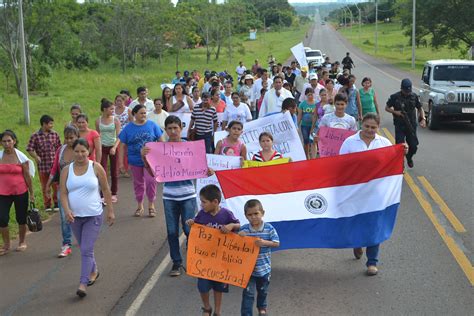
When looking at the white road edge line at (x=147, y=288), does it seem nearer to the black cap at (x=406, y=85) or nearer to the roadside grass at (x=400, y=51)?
Answer: the black cap at (x=406, y=85)

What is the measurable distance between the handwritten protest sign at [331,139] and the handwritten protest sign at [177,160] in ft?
9.43

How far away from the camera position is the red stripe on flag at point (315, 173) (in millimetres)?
6827

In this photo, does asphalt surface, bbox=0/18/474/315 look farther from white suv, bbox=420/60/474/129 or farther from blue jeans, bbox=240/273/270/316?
white suv, bbox=420/60/474/129

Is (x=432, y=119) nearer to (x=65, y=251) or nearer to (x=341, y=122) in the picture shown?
(x=341, y=122)

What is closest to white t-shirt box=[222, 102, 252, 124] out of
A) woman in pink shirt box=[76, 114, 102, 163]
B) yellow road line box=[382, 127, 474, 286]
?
yellow road line box=[382, 127, 474, 286]

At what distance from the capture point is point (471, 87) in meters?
17.5

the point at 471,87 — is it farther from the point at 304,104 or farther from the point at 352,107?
the point at 304,104

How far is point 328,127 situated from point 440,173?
134 inches

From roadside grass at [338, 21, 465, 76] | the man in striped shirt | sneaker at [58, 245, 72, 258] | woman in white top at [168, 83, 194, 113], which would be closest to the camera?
sneaker at [58, 245, 72, 258]

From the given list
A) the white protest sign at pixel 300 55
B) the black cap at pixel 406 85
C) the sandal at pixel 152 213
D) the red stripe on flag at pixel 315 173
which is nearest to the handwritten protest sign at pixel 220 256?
the red stripe on flag at pixel 315 173

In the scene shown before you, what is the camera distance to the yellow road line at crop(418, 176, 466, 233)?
863cm

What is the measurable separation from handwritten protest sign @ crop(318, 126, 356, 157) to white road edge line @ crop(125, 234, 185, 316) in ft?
11.2

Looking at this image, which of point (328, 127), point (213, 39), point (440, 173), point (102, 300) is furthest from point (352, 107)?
point (213, 39)

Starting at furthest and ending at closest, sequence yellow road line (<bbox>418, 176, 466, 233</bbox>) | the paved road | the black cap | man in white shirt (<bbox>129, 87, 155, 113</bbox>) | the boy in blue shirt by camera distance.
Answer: man in white shirt (<bbox>129, 87, 155, 113</bbox>)
the black cap
yellow road line (<bbox>418, 176, 466, 233</bbox>)
the paved road
the boy in blue shirt
